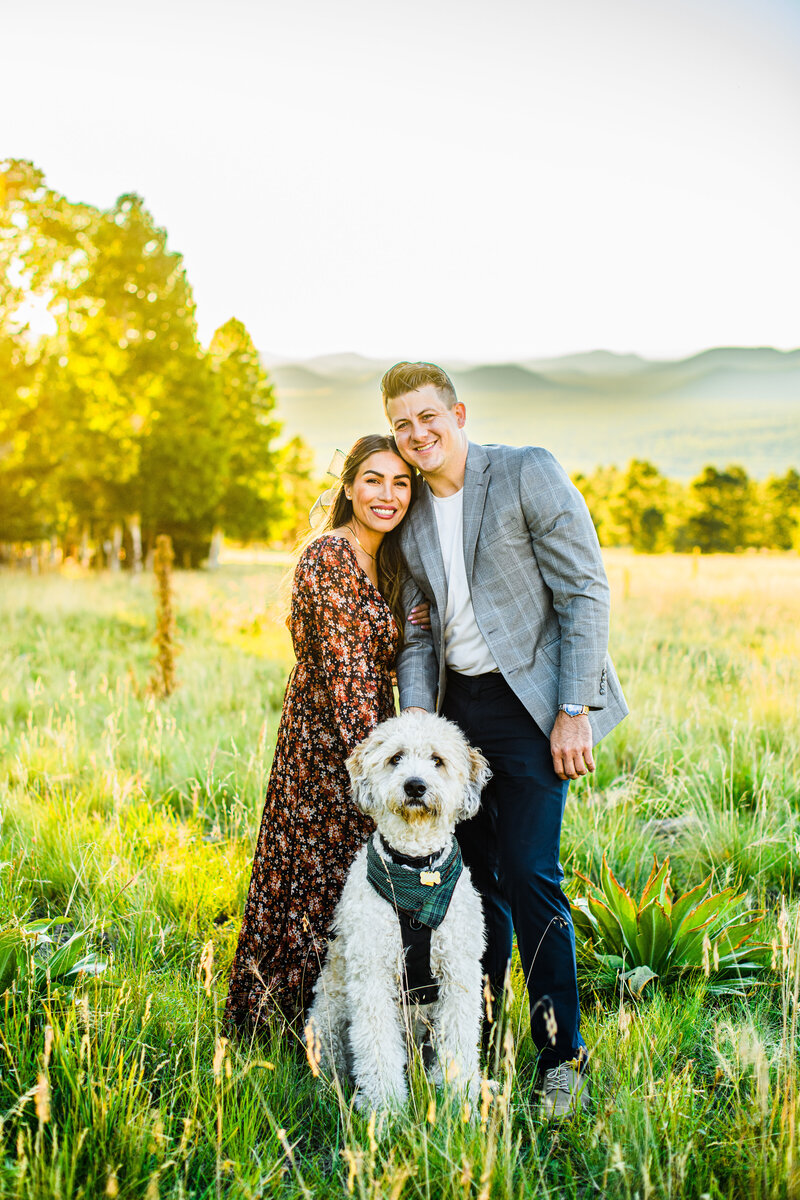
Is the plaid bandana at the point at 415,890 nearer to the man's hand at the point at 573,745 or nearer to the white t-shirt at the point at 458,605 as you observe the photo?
the man's hand at the point at 573,745

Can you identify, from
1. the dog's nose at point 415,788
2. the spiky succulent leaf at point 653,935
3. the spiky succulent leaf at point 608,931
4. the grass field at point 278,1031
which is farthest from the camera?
the spiky succulent leaf at point 608,931

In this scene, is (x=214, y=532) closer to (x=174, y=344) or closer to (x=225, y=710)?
(x=174, y=344)

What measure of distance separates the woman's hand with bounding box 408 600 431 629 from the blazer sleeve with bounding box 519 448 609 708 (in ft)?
1.86

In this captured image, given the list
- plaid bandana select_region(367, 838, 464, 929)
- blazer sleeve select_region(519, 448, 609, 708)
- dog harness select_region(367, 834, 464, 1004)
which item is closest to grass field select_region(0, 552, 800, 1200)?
dog harness select_region(367, 834, 464, 1004)

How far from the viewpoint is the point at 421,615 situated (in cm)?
339

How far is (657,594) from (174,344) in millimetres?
15842

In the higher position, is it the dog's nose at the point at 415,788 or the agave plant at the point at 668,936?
the dog's nose at the point at 415,788

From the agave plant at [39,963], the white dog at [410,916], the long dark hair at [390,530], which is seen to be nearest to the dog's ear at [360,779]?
the white dog at [410,916]

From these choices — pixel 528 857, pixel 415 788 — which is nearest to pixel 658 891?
pixel 528 857

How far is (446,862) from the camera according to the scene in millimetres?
2832

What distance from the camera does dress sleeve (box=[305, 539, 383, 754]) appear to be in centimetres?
304

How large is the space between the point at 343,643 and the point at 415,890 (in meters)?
0.99

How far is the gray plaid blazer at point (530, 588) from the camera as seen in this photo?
294 cm

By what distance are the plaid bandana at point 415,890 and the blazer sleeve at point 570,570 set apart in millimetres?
838
